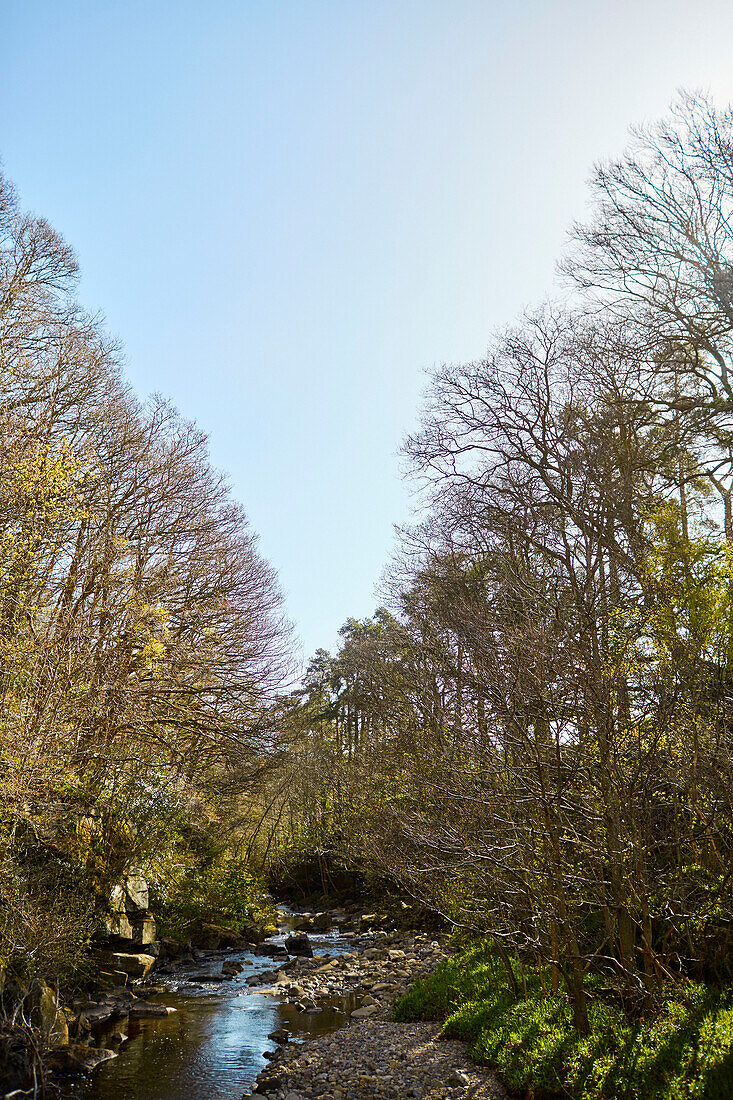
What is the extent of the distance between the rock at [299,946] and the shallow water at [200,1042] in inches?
100

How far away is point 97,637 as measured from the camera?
12125mm

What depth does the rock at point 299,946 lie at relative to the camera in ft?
57.7

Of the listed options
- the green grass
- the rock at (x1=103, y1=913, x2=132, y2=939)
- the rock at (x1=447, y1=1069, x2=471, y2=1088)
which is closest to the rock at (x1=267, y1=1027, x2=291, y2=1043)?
the green grass

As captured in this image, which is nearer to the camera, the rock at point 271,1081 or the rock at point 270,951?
the rock at point 271,1081

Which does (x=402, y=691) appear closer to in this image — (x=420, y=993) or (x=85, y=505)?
(x=420, y=993)

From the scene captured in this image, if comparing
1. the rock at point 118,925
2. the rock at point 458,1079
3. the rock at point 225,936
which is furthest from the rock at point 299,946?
the rock at point 458,1079

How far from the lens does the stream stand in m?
9.00

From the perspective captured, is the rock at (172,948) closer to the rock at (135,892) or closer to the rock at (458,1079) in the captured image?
the rock at (135,892)

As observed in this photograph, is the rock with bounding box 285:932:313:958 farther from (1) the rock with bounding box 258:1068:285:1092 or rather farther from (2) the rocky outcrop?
(1) the rock with bounding box 258:1068:285:1092

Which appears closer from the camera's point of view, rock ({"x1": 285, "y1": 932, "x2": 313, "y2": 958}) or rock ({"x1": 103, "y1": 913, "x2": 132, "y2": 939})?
rock ({"x1": 103, "y1": 913, "x2": 132, "y2": 939})

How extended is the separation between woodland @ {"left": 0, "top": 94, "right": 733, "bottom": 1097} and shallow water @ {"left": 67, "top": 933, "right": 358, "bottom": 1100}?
5.43ft

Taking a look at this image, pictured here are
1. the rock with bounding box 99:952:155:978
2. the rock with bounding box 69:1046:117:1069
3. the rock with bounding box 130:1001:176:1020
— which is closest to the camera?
the rock with bounding box 69:1046:117:1069

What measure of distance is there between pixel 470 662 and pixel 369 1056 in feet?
17.1

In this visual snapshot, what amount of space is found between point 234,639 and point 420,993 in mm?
7833
